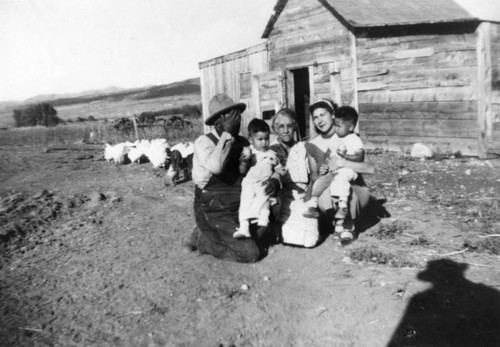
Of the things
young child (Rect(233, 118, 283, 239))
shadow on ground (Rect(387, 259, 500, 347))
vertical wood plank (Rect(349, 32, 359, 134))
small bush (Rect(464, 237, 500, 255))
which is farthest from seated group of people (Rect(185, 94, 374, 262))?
vertical wood plank (Rect(349, 32, 359, 134))

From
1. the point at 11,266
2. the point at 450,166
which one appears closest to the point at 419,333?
the point at 11,266

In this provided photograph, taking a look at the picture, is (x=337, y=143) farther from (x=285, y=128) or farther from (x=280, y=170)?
(x=280, y=170)

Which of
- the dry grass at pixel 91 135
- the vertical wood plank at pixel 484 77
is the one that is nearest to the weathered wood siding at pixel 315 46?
the vertical wood plank at pixel 484 77

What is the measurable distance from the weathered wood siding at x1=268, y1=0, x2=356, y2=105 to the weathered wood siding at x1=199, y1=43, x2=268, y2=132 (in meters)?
0.39

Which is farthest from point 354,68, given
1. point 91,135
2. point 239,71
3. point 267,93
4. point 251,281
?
point 91,135

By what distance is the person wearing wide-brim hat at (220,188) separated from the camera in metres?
4.04

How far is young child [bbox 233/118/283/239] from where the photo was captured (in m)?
4.02

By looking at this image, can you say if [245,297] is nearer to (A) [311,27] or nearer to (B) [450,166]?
(B) [450,166]

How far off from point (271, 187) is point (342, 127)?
100 cm

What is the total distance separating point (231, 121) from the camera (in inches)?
162

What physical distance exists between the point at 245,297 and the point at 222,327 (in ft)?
1.51

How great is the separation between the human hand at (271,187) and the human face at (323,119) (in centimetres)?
82

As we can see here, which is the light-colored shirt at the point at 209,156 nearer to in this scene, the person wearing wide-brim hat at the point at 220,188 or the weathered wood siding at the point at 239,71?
the person wearing wide-brim hat at the point at 220,188

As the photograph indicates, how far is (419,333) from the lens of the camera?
2.61 m
